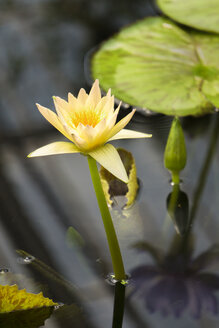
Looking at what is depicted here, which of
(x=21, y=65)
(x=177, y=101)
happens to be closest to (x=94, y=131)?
(x=177, y=101)

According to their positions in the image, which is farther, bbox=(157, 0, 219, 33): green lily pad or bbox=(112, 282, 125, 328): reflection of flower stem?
bbox=(157, 0, 219, 33): green lily pad

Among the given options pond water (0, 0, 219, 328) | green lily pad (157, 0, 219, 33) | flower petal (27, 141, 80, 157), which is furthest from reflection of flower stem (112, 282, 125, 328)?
green lily pad (157, 0, 219, 33)

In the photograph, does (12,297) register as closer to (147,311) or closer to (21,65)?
(147,311)

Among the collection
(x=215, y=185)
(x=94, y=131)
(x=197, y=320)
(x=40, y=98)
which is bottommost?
(x=197, y=320)

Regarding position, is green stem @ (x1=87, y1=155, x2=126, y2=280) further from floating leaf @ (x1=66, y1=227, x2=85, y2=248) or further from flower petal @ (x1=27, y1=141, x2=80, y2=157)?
floating leaf @ (x1=66, y1=227, x2=85, y2=248)

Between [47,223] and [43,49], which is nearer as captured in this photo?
[47,223]

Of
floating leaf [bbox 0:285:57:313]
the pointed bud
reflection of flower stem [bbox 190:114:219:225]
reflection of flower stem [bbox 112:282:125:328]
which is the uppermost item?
the pointed bud
